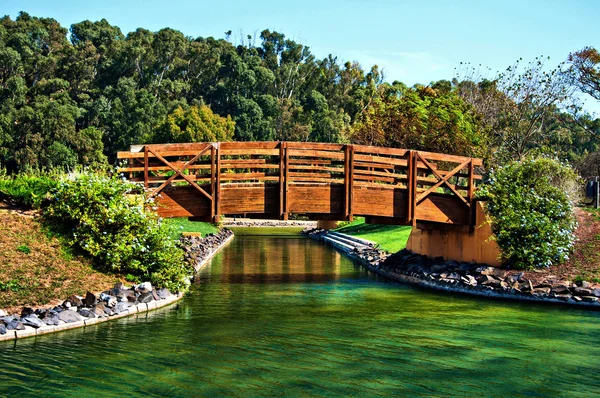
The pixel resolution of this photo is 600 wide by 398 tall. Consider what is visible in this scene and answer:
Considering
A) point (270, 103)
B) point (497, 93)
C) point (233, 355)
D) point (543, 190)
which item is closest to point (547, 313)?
point (543, 190)

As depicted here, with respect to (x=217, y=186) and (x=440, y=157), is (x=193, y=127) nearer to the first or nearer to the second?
(x=440, y=157)

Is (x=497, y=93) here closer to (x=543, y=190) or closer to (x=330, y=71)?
(x=543, y=190)

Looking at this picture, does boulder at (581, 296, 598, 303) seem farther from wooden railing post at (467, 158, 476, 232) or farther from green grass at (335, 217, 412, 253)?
green grass at (335, 217, 412, 253)

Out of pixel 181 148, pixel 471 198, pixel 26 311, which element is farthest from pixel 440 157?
pixel 26 311

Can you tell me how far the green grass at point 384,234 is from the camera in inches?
1495

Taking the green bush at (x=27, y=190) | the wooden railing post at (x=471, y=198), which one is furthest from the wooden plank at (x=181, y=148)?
the wooden railing post at (x=471, y=198)

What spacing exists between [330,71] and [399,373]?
391 ft

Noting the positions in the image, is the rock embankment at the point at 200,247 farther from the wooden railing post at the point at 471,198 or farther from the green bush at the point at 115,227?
the wooden railing post at the point at 471,198

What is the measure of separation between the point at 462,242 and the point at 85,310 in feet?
49.6

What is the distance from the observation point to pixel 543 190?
25.9 metres

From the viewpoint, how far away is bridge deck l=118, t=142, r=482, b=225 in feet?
74.6

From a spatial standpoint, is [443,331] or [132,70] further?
[132,70]

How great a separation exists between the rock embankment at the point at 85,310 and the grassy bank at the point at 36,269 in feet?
1.48

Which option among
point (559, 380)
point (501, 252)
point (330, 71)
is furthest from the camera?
point (330, 71)
